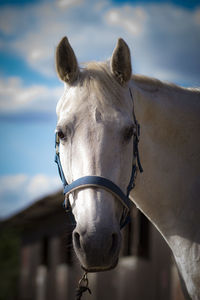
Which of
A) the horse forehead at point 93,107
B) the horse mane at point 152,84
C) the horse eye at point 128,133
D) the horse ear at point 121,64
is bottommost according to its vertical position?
the horse eye at point 128,133

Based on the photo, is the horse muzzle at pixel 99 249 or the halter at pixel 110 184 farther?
the halter at pixel 110 184

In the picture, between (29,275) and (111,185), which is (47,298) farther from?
(111,185)

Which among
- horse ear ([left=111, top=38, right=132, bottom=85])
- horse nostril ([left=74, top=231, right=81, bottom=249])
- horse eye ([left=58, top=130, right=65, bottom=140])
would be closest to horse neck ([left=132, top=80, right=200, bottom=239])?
horse ear ([left=111, top=38, right=132, bottom=85])

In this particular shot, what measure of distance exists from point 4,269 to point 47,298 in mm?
13989

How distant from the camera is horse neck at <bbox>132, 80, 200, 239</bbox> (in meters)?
2.54

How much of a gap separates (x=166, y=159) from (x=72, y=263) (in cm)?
1014

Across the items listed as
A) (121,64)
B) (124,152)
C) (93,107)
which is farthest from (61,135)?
(121,64)

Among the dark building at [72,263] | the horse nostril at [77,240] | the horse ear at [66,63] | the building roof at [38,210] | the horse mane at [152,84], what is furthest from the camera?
the building roof at [38,210]

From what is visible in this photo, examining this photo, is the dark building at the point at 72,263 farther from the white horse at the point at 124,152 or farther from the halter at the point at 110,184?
the white horse at the point at 124,152

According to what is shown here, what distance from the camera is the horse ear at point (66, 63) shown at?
7.93 feet

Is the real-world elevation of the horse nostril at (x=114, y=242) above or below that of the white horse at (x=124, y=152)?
below

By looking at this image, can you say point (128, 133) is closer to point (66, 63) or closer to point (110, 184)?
point (110, 184)

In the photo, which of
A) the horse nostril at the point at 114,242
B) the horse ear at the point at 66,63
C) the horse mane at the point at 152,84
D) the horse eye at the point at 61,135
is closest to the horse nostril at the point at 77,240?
the horse nostril at the point at 114,242

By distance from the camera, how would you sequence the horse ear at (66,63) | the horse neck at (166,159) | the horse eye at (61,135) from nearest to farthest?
1. the horse eye at (61,135)
2. the horse ear at (66,63)
3. the horse neck at (166,159)
